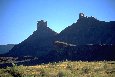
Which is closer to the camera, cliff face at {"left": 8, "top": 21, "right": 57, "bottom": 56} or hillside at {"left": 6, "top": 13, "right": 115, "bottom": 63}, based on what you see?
hillside at {"left": 6, "top": 13, "right": 115, "bottom": 63}

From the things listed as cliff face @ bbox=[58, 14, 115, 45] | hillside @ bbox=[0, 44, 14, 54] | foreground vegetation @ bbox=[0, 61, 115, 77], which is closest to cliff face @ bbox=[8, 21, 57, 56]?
cliff face @ bbox=[58, 14, 115, 45]

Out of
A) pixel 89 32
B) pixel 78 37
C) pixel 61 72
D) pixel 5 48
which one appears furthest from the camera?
pixel 5 48

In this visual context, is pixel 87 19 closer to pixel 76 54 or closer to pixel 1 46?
pixel 76 54

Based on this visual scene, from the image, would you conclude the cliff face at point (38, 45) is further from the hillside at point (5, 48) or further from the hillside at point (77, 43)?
the hillside at point (5, 48)

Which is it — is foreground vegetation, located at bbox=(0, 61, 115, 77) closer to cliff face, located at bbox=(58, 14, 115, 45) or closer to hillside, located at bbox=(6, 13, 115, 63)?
hillside, located at bbox=(6, 13, 115, 63)

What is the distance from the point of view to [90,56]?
170 ft

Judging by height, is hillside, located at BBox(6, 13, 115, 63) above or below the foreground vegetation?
above

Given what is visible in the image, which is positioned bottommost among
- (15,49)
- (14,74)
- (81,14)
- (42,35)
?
(14,74)

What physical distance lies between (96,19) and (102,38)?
442 inches

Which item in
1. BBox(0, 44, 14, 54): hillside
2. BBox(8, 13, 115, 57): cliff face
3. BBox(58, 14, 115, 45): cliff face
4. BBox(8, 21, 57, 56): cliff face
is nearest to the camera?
BBox(58, 14, 115, 45): cliff face

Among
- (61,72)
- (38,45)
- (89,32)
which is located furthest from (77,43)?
(61,72)

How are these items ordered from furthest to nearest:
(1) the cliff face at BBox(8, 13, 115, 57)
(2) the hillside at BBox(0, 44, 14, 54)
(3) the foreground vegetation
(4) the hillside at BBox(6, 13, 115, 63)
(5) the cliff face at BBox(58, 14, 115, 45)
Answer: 1. (2) the hillside at BBox(0, 44, 14, 54)
2. (1) the cliff face at BBox(8, 13, 115, 57)
3. (5) the cliff face at BBox(58, 14, 115, 45)
4. (4) the hillside at BBox(6, 13, 115, 63)
5. (3) the foreground vegetation

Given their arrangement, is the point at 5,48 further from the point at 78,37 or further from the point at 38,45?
the point at 78,37

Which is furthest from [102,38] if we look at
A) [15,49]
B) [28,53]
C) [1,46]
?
[1,46]
